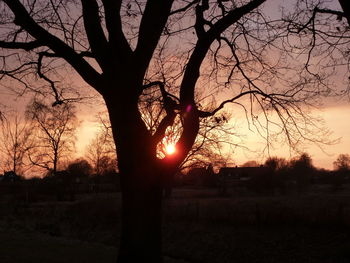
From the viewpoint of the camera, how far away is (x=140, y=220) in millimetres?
6633

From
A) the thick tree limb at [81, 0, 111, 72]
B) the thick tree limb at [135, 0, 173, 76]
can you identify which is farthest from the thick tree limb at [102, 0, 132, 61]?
the thick tree limb at [135, 0, 173, 76]

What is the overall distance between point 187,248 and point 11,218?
16.7 m

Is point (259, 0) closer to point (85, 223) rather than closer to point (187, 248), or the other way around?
point (187, 248)

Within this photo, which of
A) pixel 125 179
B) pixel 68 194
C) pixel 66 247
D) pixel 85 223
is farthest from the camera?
pixel 68 194

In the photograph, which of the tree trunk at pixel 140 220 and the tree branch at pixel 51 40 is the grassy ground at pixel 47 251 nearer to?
the tree trunk at pixel 140 220

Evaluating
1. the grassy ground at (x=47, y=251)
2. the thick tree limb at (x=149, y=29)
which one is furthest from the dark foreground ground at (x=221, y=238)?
the thick tree limb at (x=149, y=29)

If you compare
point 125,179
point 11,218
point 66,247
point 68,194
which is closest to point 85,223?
point 11,218

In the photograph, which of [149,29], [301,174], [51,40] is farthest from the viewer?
[301,174]

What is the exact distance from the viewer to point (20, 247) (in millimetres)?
17141

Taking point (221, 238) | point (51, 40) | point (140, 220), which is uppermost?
point (51, 40)

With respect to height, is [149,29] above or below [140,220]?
above

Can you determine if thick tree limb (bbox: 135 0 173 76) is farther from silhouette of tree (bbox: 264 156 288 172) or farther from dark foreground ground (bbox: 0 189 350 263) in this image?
dark foreground ground (bbox: 0 189 350 263)

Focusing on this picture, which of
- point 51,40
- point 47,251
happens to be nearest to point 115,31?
point 51,40

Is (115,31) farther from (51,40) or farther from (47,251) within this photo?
(47,251)
